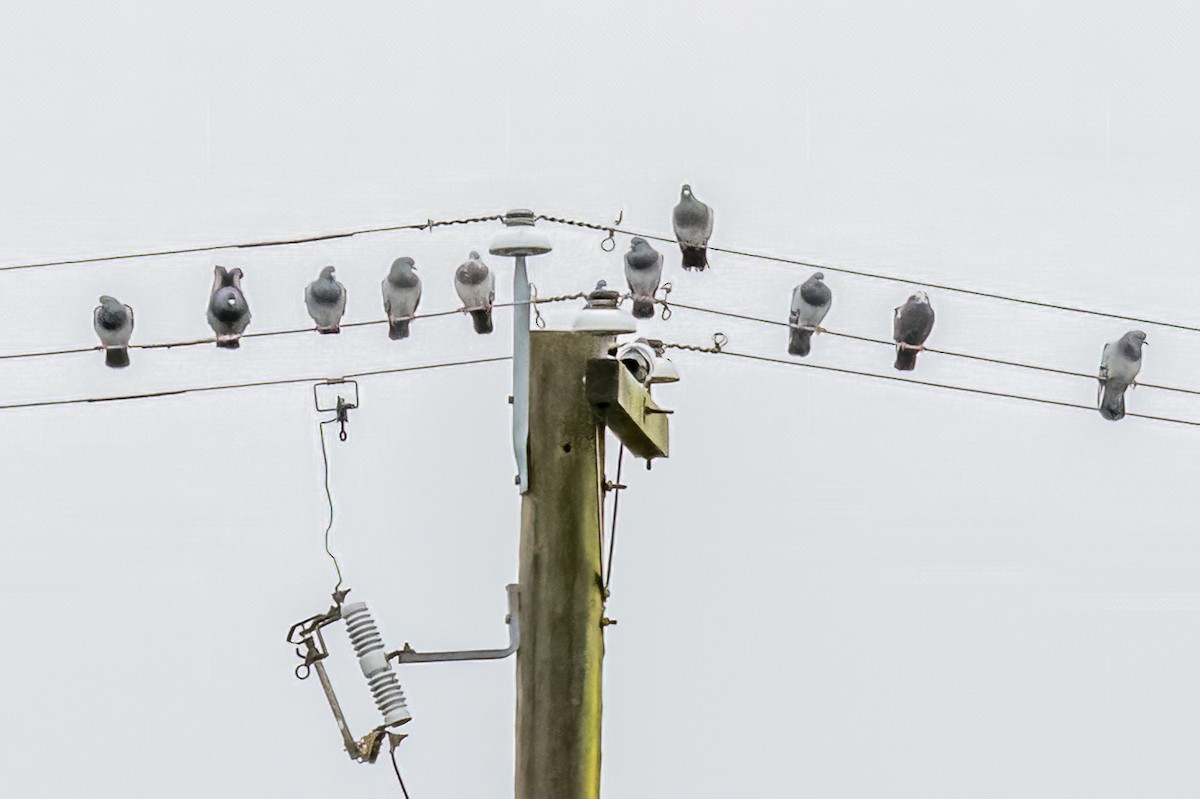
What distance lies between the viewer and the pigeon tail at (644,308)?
11172mm

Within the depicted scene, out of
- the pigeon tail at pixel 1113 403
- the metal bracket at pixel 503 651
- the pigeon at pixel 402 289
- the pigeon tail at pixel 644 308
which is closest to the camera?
the metal bracket at pixel 503 651

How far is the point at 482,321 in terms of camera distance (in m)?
12.5

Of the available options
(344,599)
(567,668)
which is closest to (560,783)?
(567,668)

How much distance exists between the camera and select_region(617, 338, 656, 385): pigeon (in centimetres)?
932

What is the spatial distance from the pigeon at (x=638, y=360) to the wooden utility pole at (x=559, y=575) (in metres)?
0.40

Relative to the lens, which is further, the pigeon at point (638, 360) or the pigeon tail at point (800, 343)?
the pigeon tail at point (800, 343)

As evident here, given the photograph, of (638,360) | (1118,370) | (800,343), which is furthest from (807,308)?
(638,360)

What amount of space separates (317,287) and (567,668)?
411 cm

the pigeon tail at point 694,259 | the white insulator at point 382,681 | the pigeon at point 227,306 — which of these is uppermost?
the pigeon tail at point 694,259

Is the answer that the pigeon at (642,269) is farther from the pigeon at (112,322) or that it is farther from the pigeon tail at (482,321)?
the pigeon at (112,322)

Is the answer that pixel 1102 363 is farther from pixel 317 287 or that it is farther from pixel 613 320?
pixel 613 320

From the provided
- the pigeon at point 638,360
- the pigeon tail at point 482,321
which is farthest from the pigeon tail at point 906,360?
the pigeon at point 638,360

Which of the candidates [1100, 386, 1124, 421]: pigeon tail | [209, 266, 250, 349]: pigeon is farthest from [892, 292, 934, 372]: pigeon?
[209, 266, 250, 349]: pigeon

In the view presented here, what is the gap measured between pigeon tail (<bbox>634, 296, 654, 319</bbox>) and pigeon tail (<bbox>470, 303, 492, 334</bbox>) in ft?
2.43
